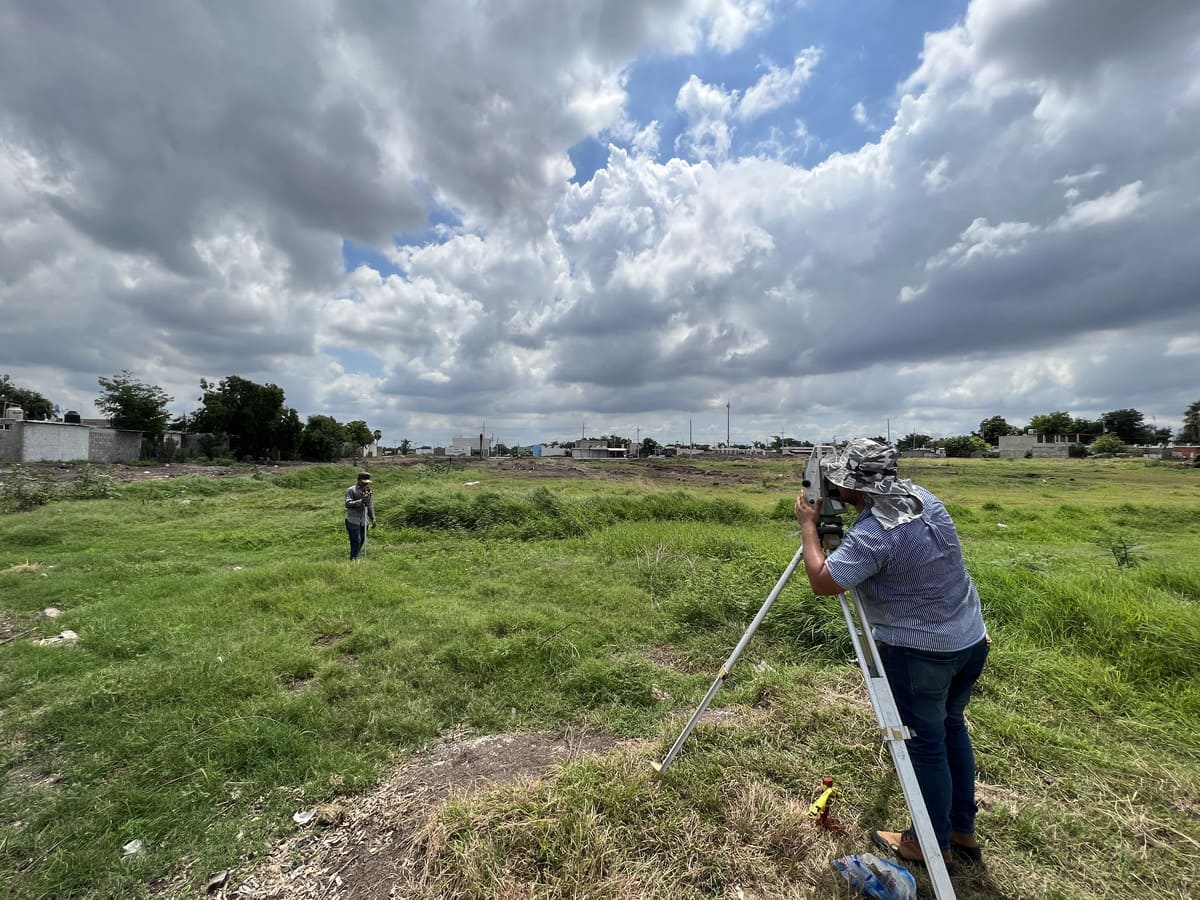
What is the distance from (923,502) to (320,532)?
14167 mm

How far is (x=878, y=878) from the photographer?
2.12 metres

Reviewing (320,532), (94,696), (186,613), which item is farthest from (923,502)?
(320,532)

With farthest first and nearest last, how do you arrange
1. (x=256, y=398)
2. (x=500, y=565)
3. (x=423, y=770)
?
(x=256, y=398)
(x=500, y=565)
(x=423, y=770)

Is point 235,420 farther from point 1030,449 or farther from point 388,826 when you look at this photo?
point 1030,449

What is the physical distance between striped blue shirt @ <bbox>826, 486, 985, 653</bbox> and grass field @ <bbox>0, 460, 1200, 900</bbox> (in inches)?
47.9

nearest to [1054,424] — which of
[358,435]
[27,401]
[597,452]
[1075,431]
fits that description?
[1075,431]

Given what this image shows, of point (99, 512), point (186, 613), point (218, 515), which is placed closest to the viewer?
point (186, 613)

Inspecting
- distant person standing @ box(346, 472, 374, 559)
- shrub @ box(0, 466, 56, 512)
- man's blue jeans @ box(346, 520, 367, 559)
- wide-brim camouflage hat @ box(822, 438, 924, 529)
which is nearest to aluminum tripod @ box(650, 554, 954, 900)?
wide-brim camouflage hat @ box(822, 438, 924, 529)

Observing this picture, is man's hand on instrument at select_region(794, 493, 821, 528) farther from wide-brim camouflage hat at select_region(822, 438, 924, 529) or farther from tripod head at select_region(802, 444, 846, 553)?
wide-brim camouflage hat at select_region(822, 438, 924, 529)

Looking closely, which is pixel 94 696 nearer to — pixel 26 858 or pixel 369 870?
pixel 26 858

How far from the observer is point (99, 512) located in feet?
49.7

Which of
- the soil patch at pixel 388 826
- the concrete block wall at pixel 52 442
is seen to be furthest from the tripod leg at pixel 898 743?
the concrete block wall at pixel 52 442

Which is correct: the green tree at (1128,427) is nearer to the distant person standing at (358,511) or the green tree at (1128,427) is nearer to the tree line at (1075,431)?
the tree line at (1075,431)

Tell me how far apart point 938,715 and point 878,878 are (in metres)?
0.73
